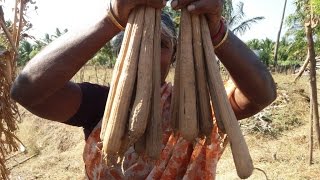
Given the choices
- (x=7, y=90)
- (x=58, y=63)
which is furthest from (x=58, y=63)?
(x=7, y=90)

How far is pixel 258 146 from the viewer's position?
9656mm

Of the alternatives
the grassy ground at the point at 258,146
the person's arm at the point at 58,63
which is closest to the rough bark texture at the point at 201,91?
the person's arm at the point at 58,63

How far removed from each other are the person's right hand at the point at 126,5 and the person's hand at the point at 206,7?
0.06 m

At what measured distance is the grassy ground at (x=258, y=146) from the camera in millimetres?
7945

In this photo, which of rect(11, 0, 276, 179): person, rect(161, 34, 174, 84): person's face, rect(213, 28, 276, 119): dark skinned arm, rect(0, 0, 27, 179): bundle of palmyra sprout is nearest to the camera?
rect(11, 0, 276, 179): person

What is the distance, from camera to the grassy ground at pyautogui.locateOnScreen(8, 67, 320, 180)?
26.1 feet

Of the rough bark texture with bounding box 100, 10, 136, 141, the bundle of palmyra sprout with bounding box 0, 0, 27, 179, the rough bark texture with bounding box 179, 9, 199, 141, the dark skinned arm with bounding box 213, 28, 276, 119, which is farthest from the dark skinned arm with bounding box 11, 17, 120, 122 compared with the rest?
the bundle of palmyra sprout with bounding box 0, 0, 27, 179

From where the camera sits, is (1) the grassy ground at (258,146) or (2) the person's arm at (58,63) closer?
(2) the person's arm at (58,63)

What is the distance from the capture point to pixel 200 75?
1240mm

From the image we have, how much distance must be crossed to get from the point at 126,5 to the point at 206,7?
0.23 m

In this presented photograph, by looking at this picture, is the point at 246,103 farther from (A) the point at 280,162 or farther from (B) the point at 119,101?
(A) the point at 280,162

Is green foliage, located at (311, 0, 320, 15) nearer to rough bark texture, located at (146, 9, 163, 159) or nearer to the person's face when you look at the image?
the person's face

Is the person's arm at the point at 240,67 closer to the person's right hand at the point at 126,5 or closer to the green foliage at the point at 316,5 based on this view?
the person's right hand at the point at 126,5

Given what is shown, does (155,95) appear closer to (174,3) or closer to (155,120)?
(155,120)
